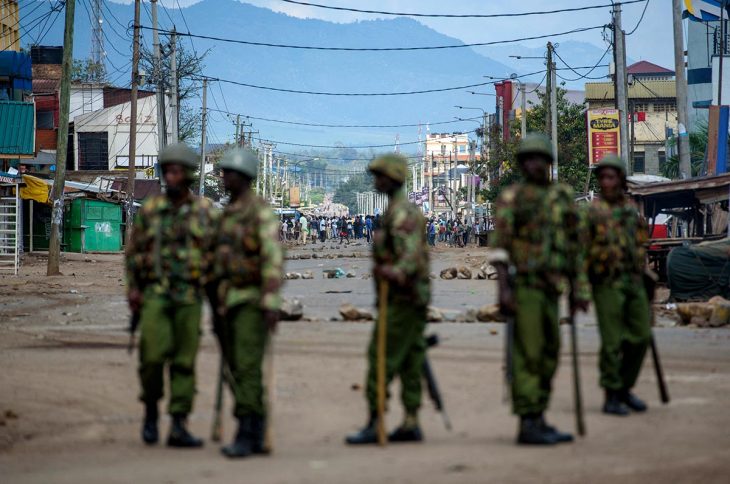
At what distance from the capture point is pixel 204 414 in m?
9.11

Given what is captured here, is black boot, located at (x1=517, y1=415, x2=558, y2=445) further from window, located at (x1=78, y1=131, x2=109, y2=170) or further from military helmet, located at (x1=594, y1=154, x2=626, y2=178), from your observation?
window, located at (x1=78, y1=131, x2=109, y2=170)

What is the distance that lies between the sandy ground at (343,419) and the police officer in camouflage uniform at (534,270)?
1.07 feet

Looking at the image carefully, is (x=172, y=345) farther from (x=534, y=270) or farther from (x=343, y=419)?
(x=534, y=270)

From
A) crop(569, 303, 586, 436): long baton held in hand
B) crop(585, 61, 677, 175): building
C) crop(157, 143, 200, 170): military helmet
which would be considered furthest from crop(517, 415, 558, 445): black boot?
crop(585, 61, 677, 175): building

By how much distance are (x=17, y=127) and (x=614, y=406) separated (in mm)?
34199

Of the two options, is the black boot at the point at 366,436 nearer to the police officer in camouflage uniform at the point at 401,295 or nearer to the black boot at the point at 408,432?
the police officer in camouflage uniform at the point at 401,295

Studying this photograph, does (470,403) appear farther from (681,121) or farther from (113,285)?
(681,121)

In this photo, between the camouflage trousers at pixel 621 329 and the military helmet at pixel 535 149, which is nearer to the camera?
the military helmet at pixel 535 149

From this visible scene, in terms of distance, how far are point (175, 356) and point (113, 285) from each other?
1987cm

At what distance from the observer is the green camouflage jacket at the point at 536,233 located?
751 cm

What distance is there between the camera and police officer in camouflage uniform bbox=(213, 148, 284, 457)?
717 centimetres

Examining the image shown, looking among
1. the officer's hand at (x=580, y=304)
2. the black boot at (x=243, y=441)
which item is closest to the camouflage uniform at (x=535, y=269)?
the officer's hand at (x=580, y=304)

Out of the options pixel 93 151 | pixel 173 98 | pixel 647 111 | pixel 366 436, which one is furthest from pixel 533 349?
pixel 647 111

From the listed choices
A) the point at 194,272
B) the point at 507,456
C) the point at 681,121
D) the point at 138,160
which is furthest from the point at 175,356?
the point at 138,160
